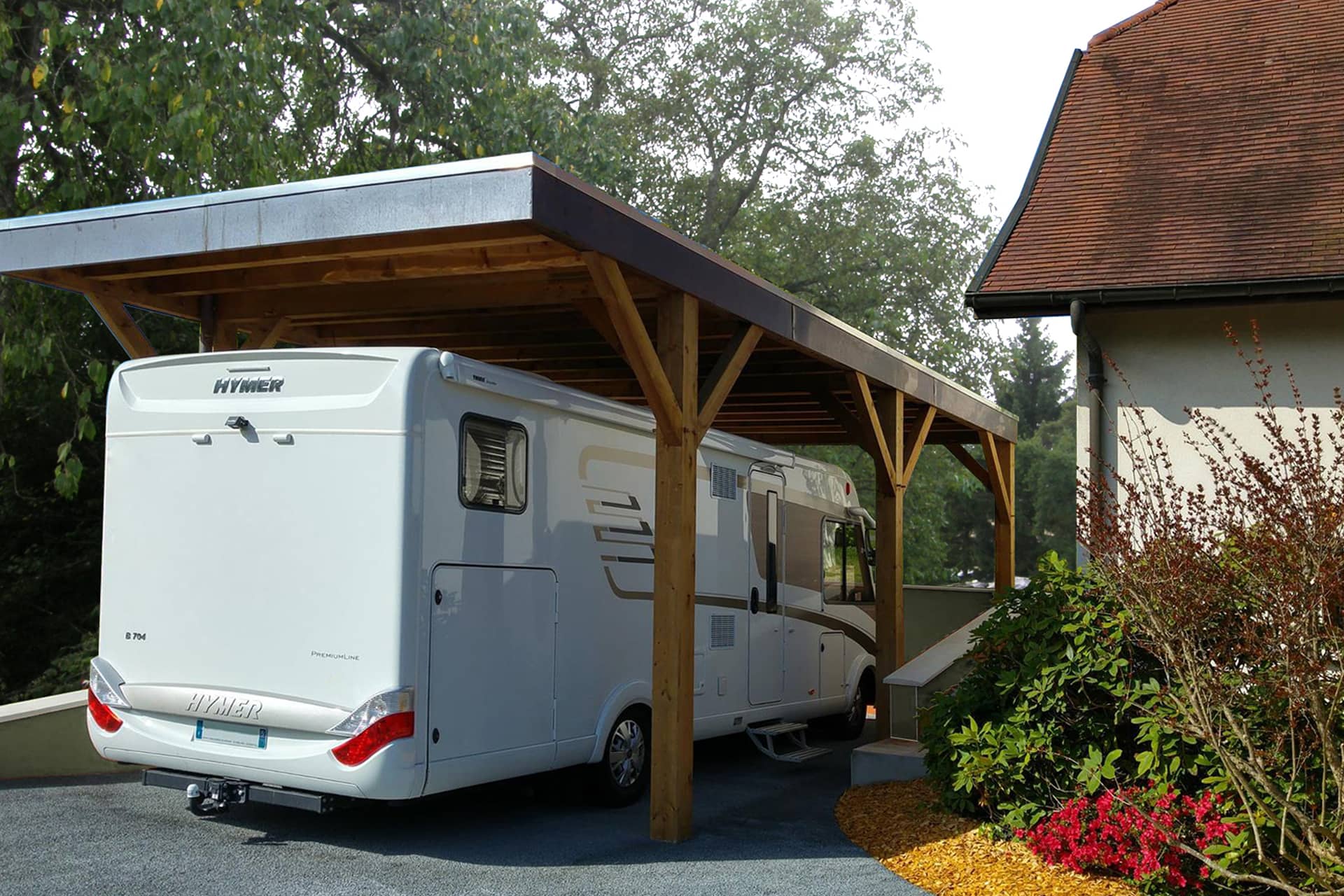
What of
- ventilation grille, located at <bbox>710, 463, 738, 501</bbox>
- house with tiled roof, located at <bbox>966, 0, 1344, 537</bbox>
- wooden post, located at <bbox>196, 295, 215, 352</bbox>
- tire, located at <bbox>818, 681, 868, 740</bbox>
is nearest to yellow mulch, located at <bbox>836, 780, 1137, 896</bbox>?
ventilation grille, located at <bbox>710, 463, 738, 501</bbox>

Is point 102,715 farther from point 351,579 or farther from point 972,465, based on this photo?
point 972,465

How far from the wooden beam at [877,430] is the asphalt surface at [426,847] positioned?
10.5 ft

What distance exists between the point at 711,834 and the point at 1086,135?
7.85m

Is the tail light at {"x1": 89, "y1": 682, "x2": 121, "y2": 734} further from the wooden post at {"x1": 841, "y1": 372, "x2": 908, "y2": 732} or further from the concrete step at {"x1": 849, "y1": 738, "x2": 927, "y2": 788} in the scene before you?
the wooden post at {"x1": 841, "y1": 372, "x2": 908, "y2": 732}

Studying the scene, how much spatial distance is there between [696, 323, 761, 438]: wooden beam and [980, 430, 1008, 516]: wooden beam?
22.6 feet

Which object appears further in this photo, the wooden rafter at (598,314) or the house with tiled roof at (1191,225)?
the house with tiled roof at (1191,225)

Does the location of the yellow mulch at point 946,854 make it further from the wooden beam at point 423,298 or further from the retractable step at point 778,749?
the wooden beam at point 423,298

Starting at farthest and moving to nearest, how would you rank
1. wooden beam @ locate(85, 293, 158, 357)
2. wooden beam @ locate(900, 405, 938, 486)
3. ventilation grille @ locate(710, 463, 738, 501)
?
wooden beam @ locate(900, 405, 938, 486)
ventilation grille @ locate(710, 463, 738, 501)
wooden beam @ locate(85, 293, 158, 357)

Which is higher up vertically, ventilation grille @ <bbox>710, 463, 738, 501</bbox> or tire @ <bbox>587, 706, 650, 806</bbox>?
ventilation grille @ <bbox>710, 463, 738, 501</bbox>

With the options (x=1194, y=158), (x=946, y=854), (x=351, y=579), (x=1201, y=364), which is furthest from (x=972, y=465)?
(x=351, y=579)

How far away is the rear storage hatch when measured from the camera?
637cm

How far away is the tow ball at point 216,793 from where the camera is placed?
659 centimetres

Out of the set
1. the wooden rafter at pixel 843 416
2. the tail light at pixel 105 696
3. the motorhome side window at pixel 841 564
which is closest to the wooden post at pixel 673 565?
the tail light at pixel 105 696

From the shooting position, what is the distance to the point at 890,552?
11.2 m
